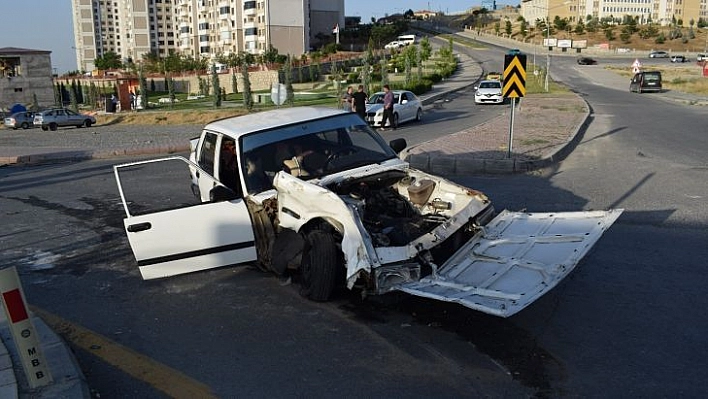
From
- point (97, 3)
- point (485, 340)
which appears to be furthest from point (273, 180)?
point (97, 3)

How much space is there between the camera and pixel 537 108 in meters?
28.2

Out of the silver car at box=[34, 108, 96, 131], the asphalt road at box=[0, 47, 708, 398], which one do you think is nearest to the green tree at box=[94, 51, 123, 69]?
the silver car at box=[34, 108, 96, 131]

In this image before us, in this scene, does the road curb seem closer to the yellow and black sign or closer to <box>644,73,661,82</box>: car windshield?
the yellow and black sign

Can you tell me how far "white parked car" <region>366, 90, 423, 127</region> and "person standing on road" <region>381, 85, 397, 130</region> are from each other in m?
0.24

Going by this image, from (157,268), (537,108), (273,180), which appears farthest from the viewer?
(537,108)

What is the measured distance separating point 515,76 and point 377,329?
9.52m

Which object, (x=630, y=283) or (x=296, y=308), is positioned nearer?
(x=296, y=308)

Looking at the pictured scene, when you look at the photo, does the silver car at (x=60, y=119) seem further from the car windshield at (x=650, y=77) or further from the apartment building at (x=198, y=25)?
the apartment building at (x=198, y=25)

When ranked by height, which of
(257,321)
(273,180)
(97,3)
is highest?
(97,3)

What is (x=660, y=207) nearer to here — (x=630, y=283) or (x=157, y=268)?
(x=630, y=283)

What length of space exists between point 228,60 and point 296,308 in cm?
10002

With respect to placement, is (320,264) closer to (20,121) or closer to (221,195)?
(221,195)

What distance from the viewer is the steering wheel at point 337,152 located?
6.80 meters

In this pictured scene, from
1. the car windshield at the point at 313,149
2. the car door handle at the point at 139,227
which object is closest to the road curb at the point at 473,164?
the car windshield at the point at 313,149
